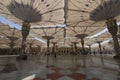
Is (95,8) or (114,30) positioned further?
(95,8)

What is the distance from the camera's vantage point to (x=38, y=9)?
763 inches

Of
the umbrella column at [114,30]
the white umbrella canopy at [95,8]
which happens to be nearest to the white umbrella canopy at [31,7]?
the white umbrella canopy at [95,8]

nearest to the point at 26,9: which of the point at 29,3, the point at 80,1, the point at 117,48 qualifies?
the point at 29,3

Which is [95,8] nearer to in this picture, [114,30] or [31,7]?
[114,30]

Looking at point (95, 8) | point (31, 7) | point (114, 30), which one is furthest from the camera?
point (95, 8)

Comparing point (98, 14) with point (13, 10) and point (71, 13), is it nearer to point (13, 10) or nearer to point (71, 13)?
point (71, 13)

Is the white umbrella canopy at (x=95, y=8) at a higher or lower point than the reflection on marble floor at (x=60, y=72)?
higher

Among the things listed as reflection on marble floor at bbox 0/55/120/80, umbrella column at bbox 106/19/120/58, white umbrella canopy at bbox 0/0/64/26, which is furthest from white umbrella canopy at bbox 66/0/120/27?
reflection on marble floor at bbox 0/55/120/80

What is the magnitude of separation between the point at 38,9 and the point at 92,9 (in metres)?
9.18

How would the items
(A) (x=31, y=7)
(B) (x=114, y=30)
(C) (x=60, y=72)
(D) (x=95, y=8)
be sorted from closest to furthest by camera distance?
1. (C) (x=60, y=72)
2. (B) (x=114, y=30)
3. (A) (x=31, y=7)
4. (D) (x=95, y=8)

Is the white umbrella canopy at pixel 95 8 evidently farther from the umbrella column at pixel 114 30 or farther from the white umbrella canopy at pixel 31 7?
the white umbrella canopy at pixel 31 7

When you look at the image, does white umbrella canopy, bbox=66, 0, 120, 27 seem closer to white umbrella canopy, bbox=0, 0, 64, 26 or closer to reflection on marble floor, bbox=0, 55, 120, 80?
white umbrella canopy, bbox=0, 0, 64, 26

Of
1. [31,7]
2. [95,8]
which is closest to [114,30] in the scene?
[95,8]

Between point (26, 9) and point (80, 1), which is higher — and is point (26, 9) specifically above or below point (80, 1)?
below
